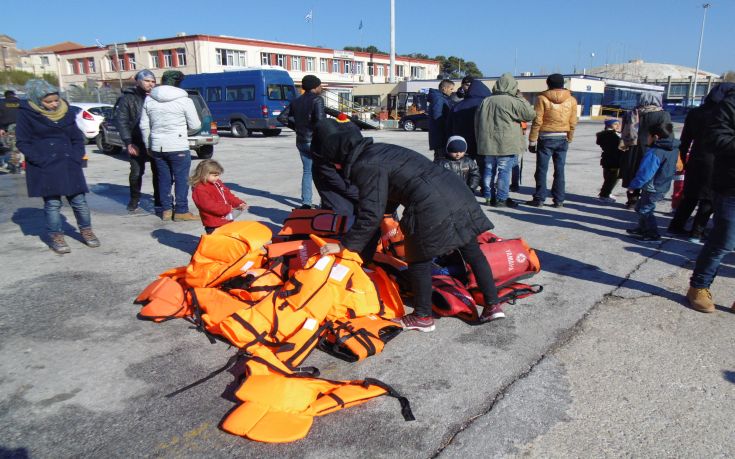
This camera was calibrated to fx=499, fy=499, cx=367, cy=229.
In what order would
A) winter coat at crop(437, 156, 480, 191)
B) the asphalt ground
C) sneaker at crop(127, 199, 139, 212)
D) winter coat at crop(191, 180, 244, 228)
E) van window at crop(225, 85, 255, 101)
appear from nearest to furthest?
1. the asphalt ground
2. winter coat at crop(191, 180, 244, 228)
3. winter coat at crop(437, 156, 480, 191)
4. sneaker at crop(127, 199, 139, 212)
5. van window at crop(225, 85, 255, 101)

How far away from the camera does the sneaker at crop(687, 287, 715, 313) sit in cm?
393

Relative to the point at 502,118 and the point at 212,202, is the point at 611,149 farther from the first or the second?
the point at 212,202

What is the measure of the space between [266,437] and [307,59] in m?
61.0

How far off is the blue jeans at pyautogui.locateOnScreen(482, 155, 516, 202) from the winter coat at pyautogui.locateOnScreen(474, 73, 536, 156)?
0.15 meters

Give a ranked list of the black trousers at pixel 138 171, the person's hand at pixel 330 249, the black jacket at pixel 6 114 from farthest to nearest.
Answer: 1. the black jacket at pixel 6 114
2. the black trousers at pixel 138 171
3. the person's hand at pixel 330 249

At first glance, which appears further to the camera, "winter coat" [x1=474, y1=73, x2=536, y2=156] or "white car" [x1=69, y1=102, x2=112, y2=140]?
"white car" [x1=69, y1=102, x2=112, y2=140]

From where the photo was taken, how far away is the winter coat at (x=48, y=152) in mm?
5051

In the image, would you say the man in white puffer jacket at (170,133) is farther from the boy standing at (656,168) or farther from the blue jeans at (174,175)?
the boy standing at (656,168)

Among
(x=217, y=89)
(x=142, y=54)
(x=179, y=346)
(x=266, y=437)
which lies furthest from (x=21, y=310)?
(x=142, y=54)

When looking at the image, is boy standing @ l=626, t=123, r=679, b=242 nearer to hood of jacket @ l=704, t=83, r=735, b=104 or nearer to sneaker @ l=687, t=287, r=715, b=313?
hood of jacket @ l=704, t=83, r=735, b=104

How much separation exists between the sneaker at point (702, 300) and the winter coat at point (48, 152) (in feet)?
19.6

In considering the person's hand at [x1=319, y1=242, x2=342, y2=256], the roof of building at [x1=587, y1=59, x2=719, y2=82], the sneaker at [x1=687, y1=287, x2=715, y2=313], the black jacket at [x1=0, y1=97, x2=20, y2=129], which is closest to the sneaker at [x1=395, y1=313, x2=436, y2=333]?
the person's hand at [x1=319, y1=242, x2=342, y2=256]

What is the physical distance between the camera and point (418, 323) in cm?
365

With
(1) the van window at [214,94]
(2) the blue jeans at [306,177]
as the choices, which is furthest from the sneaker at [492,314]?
(1) the van window at [214,94]
